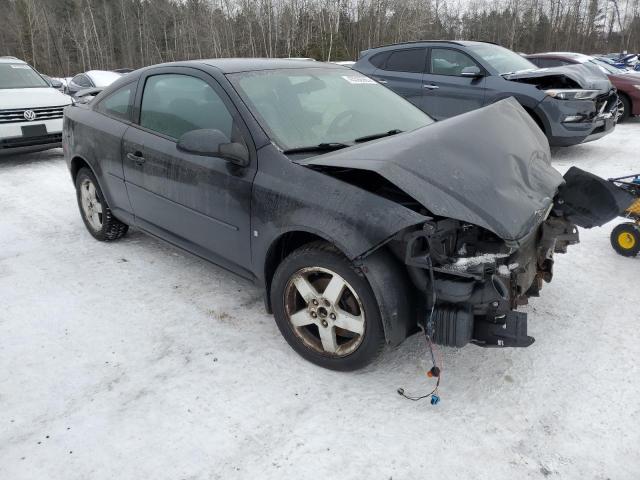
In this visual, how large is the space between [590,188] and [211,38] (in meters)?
47.9

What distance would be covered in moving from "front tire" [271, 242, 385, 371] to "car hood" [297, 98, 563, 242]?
49cm

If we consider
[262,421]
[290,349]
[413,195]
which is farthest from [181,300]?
[413,195]

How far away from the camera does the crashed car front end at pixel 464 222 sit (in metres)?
2.24

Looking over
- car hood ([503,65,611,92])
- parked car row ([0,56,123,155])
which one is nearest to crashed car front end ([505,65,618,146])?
car hood ([503,65,611,92])

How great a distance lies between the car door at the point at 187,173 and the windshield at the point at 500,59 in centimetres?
560

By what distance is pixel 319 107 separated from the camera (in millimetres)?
3193

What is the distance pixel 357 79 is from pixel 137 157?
1.73 meters

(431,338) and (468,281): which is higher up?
(468,281)

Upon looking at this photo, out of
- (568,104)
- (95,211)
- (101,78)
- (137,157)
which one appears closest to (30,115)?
(95,211)

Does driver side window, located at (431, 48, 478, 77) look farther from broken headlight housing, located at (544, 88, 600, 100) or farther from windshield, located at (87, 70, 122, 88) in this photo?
windshield, located at (87, 70, 122, 88)

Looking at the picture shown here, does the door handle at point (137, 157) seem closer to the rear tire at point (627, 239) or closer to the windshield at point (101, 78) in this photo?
the rear tire at point (627, 239)

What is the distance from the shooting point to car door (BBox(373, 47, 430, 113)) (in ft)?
26.1

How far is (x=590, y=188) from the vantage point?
294cm

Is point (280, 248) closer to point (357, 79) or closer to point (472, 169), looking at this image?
point (472, 169)
